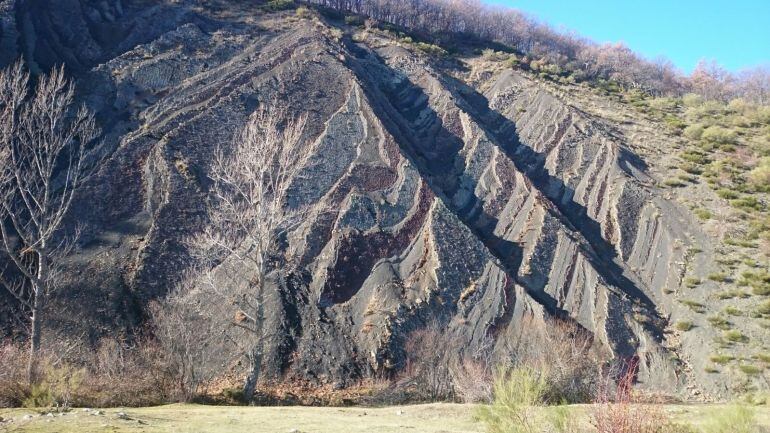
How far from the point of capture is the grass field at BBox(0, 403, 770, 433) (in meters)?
8.75

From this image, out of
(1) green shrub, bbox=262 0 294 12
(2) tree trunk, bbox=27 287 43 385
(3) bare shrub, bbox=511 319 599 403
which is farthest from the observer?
(1) green shrub, bbox=262 0 294 12

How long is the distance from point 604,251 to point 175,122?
2169 cm

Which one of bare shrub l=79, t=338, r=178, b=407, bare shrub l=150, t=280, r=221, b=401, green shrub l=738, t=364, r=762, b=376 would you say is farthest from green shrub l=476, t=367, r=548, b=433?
green shrub l=738, t=364, r=762, b=376

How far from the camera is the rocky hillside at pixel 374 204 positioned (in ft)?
69.5

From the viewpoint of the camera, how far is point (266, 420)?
36.1 ft

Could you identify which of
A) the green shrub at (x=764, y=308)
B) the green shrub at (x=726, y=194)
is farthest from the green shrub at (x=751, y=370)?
the green shrub at (x=726, y=194)

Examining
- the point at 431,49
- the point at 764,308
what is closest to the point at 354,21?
the point at 431,49

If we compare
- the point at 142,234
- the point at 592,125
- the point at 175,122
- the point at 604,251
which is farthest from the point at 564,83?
the point at 142,234

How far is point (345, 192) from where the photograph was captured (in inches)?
1014

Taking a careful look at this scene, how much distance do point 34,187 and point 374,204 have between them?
14.0 meters

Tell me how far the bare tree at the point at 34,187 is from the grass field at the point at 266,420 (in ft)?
12.9

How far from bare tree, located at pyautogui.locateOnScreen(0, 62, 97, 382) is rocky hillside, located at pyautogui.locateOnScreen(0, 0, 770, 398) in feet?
4.64

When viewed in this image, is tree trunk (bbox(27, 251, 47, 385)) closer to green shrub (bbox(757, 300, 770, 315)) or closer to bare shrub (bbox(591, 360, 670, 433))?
bare shrub (bbox(591, 360, 670, 433))

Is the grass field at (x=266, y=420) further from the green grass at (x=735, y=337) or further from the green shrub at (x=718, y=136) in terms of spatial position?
the green shrub at (x=718, y=136)
